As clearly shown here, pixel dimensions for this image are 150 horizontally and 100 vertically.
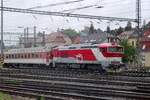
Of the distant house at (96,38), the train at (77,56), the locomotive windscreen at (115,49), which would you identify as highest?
the distant house at (96,38)

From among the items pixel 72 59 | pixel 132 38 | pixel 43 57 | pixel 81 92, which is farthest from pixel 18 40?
pixel 81 92

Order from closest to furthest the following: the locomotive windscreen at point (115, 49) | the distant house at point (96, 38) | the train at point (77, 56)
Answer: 1. the train at point (77, 56)
2. the locomotive windscreen at point (115, 49)
3. the distant house at point (96, 38)

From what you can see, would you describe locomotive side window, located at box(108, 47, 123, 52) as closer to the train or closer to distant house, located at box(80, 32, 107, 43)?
the train

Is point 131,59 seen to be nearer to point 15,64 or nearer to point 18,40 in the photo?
point 15,64

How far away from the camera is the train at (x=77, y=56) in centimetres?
3856

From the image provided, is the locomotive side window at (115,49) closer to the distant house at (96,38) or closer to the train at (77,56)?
the train at (77,56)

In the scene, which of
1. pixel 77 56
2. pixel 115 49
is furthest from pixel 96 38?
pixel 115 49

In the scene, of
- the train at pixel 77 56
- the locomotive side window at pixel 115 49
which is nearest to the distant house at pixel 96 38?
the train at pixel 77 56

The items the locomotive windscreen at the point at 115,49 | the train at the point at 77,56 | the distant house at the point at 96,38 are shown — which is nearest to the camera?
the train at the point at 77,56

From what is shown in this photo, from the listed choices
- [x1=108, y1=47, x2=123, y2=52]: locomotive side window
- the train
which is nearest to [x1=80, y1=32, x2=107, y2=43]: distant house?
the train

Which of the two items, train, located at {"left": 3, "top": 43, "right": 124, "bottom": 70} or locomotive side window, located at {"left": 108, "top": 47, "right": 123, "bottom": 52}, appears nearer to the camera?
train, located at {"left": 3, "top": 43, "right": 124, "bottom": 70}

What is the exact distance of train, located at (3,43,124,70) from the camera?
3856cm

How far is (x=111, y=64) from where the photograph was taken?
38.2m

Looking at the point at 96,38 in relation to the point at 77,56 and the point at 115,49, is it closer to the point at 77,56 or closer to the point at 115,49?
the point at 77,56
